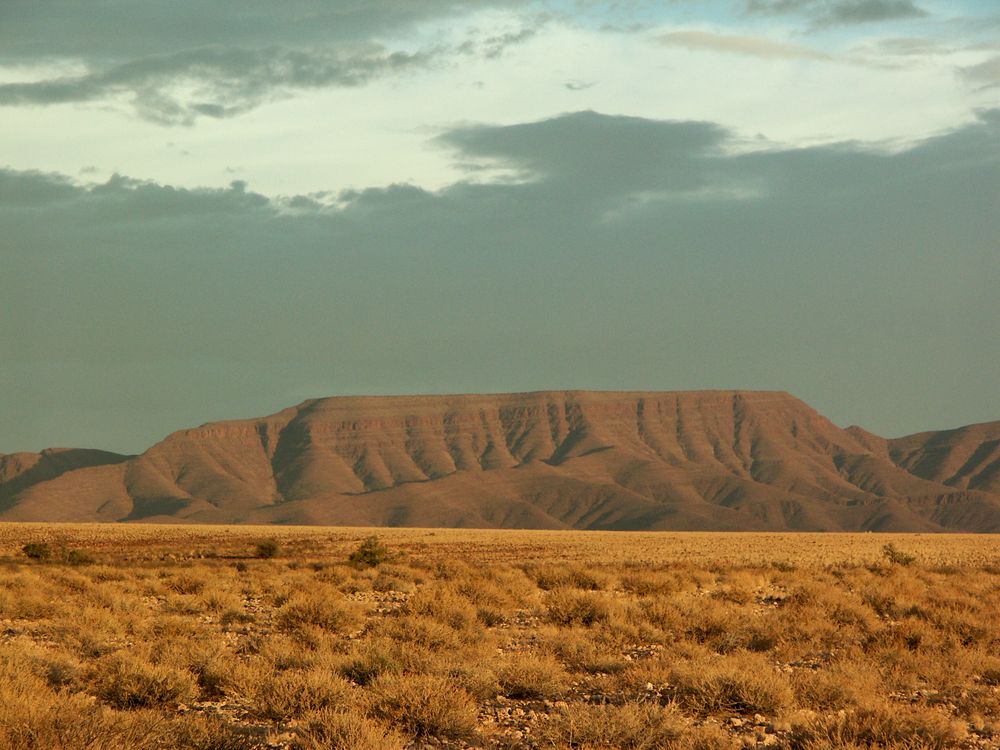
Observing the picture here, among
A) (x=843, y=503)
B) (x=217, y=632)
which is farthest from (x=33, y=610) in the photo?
(x=843, y=503)

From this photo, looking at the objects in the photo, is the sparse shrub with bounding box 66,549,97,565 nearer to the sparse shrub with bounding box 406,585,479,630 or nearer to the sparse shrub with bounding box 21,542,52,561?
the sparse shrub with bounding box 21,542,52,561

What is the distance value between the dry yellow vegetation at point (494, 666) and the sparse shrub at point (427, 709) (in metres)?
0.02

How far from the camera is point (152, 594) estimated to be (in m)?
25.4

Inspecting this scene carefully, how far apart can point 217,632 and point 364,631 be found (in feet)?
8.05

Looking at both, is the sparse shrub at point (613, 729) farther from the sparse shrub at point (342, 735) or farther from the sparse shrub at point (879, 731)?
the sparse shrub at point (342, 735)

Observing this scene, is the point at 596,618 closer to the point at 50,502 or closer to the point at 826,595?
the point at 826,595

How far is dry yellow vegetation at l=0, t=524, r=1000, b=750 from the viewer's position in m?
10.3

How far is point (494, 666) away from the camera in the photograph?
46.8 feet

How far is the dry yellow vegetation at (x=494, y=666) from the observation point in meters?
10.3

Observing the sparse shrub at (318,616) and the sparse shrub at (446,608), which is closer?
the sparse shrub at (318,616)

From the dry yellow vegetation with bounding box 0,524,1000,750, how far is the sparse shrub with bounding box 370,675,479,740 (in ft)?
0.07

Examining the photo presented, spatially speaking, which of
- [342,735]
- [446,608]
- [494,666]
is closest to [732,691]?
[494,666]

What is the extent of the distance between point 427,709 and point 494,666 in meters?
3.28

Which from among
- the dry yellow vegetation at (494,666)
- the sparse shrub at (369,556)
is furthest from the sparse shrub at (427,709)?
the sparse shrub at (369,556)
